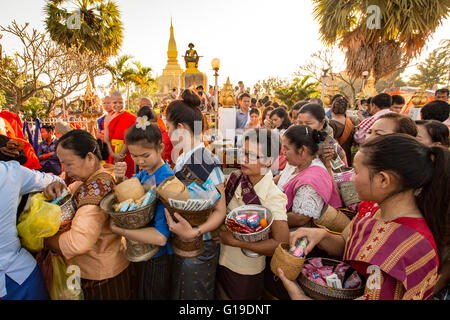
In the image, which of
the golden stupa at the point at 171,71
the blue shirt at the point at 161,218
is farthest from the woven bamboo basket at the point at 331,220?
the golden stupa at the point at 171,71

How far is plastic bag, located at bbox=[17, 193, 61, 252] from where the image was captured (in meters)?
1.48

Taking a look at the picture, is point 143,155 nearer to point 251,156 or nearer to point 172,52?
point 251,156

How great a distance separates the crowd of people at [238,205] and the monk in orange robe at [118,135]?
1.74 meters

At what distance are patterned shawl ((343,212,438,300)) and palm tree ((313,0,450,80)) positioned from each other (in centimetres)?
1459

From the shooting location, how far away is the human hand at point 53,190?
165cm

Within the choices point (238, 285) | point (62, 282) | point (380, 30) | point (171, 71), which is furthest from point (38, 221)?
point (171, 71)

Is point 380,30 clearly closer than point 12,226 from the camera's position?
No

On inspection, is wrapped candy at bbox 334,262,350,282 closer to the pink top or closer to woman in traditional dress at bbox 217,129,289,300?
woman in traditional dress at bbox 217,129,289,300

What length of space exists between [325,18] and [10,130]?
55.9ft

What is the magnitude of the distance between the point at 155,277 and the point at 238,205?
811 mm

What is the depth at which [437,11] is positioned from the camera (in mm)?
12648

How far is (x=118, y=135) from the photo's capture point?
407 cm

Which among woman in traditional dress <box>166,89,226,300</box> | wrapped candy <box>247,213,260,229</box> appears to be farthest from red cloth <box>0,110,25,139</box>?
wrapped candy <box>247,213,260,229</box>

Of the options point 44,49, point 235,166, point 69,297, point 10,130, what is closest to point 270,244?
point 69,297
